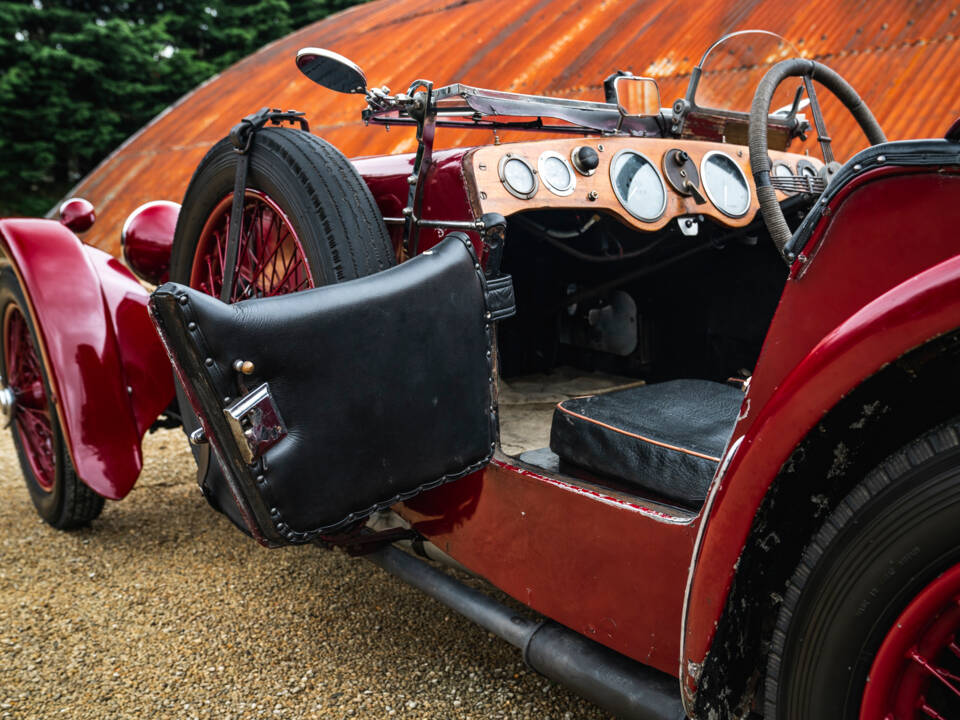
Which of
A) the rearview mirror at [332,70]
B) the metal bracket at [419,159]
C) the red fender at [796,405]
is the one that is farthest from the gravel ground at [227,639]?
the rearview mirror at [332,70]

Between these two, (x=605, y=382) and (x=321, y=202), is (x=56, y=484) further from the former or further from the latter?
(x=605, y=382)

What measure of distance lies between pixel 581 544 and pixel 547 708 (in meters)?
0.60

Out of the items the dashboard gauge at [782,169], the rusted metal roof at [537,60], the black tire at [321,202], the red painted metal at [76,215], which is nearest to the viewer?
the black tire at [321,202]

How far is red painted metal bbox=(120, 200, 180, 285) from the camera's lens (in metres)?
3.00

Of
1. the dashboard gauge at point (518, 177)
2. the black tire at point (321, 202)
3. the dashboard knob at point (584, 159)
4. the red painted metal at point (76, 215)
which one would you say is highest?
the dashboard knob at point (584, 159)

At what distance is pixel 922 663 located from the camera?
3.15 ft

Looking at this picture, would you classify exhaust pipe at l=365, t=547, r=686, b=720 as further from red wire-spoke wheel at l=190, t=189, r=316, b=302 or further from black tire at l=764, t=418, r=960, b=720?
red wire-spoke wheel at l=190, t=189, r=316, b=302

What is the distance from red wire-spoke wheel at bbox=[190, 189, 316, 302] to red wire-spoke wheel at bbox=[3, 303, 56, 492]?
50.4 inches

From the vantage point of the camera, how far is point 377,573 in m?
2.61

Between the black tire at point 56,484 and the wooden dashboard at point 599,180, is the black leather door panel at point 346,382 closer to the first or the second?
the wooden dashboard at point 599,180

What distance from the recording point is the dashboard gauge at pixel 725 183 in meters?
2.17

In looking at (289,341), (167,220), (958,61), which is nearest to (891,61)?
(958,61)

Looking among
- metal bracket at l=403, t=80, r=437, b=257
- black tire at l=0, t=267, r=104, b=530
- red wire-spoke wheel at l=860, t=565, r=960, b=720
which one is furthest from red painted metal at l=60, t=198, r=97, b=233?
red wire-spoke wheel at l=860, t=565, r=960, b=720

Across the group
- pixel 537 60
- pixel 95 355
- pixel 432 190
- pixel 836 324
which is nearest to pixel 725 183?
pixel 432 190
